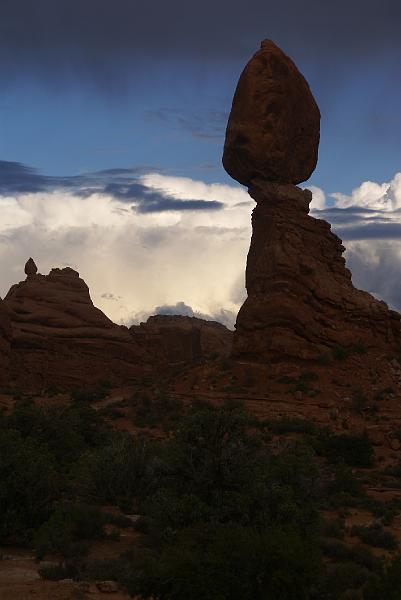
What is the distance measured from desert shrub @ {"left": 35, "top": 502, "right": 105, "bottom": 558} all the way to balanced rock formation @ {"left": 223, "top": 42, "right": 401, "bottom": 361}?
2745cm

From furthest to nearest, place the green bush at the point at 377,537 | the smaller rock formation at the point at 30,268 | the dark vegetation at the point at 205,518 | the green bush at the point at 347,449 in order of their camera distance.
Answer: the smaller rock formation at the point at 30,268 < the green bush at the point at 347,449 < the green bush at the point at 377,537 < the dark vegetation at the point at 205,518

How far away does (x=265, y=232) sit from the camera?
47219mm

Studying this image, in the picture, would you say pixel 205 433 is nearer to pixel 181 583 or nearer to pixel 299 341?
pixel 181 583

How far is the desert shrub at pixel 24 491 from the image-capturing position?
705 inches

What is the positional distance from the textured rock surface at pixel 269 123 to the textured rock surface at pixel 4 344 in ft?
53.7

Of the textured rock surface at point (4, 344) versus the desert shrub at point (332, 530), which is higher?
the textured rock surface at point (4, 344)

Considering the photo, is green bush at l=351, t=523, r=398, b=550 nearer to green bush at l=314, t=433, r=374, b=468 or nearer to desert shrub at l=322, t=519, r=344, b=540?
desert shrub at l=322, t=519, r=344, b=540

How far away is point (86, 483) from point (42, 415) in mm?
7406

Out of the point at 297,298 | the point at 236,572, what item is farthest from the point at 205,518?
the point at 297,298

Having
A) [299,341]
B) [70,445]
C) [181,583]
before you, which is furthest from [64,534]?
[299,341]

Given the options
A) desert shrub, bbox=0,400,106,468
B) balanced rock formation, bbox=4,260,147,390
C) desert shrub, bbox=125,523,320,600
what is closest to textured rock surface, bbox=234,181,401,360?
balanced rock formation, bbox=4,260,147,390

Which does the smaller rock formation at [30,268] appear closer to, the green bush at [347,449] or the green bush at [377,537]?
the green bush at [347,449]

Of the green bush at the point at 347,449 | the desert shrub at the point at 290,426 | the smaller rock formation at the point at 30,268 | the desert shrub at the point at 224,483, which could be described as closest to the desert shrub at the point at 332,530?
the desert shrub at the point at 224,483

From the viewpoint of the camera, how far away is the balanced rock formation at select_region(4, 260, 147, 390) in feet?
176
